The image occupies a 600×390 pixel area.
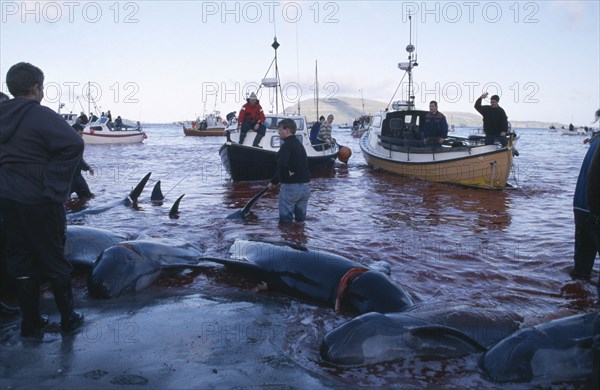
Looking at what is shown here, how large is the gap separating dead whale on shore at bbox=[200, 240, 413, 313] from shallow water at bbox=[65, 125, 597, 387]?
0.65 ft

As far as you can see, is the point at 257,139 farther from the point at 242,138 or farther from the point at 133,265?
the point at 133,265

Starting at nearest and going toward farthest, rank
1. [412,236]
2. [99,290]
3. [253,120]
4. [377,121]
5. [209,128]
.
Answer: [99,290]
[412,236]
[253,120]
[377,121]
[209,128]

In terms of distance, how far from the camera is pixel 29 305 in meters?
4.25

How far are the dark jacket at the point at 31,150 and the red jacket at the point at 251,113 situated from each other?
43.4 ft

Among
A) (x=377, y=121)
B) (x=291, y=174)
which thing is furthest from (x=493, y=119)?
(x=291, y=174)

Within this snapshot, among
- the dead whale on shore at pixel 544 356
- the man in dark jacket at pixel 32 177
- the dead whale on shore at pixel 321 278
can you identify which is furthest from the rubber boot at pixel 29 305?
the dead whale on shore at pixel 544 356

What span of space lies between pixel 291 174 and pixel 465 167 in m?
8.30

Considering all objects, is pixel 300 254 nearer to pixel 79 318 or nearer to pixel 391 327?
pixel 391 327

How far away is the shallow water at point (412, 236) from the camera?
4.76 meters

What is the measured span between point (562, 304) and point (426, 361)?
260 cm

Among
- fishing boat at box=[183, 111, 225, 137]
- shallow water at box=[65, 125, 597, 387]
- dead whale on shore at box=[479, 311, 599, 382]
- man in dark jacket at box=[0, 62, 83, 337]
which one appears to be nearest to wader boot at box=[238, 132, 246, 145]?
shallow water at box=[65, 125, 597, 387]

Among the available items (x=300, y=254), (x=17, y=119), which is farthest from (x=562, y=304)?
(x=17, y=119)

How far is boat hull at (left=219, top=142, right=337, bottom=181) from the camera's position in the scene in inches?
656

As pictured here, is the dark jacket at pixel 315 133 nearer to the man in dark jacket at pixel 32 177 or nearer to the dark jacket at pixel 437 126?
the dark jacket at pixel 437 126
